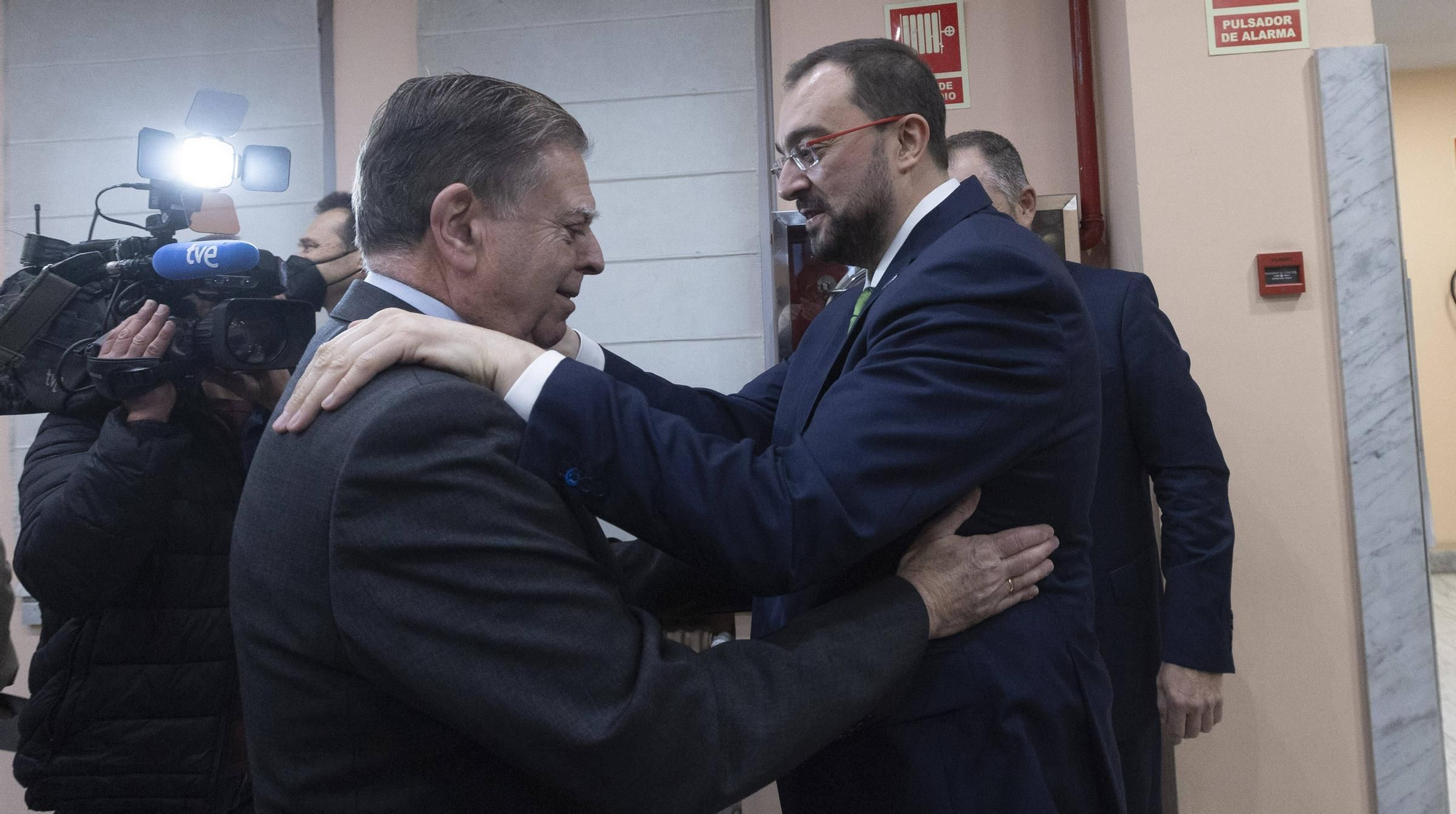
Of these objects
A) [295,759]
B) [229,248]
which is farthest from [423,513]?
[229,248]

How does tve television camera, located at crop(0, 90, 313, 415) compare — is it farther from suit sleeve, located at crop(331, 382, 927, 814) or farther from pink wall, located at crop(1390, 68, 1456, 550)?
pink wall, located at crop(1390, 68, 1456, 550)

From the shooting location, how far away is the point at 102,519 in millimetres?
1511

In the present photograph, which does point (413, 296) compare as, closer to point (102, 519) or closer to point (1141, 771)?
point (102, 519)

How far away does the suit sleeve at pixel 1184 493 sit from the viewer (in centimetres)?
184

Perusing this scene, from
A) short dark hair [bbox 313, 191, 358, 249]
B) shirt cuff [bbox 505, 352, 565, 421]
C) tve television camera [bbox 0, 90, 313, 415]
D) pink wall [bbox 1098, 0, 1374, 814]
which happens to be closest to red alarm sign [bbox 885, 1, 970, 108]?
pink wall [bbox 1098, 0, 1374, 814]

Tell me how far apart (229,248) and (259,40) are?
5.83 feet

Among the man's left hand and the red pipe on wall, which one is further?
the red pipe on wall

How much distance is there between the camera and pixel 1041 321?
1.08m

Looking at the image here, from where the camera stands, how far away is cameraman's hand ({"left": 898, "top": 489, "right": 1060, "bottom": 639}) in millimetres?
1049

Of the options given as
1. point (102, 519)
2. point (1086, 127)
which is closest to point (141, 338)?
point (102, 519)

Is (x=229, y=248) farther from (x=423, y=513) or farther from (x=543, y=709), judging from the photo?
(x=543, y=709)

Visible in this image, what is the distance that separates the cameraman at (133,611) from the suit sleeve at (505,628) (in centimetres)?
94

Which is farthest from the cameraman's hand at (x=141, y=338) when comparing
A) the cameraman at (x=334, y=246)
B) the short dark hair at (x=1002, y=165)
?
the short dark hair at (x=1002, y=165)

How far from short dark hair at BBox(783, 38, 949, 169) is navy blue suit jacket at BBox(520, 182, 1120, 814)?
274 mm
